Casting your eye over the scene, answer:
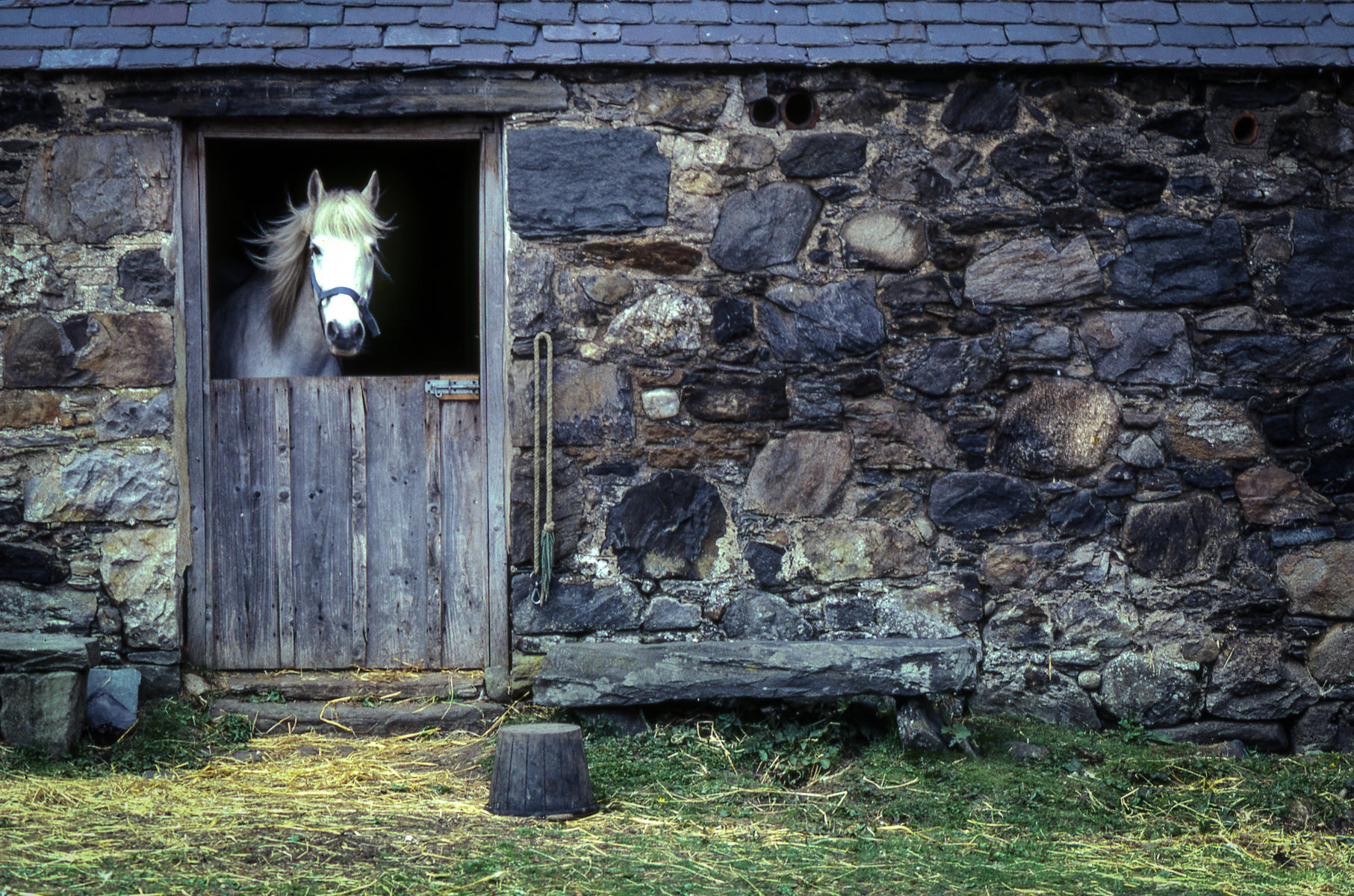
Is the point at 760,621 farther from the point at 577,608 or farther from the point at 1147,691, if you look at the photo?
the point at 1147,691

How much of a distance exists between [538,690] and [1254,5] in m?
4.12

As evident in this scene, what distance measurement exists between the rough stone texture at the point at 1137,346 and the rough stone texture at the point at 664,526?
5.68ft

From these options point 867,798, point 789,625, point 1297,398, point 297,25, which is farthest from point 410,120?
point 1297,398

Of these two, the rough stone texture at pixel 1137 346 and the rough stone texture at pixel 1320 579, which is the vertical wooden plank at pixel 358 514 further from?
the rough stone texture at pixel 1320 579

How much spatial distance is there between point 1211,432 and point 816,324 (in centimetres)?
172

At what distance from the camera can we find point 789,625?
16.1 ft

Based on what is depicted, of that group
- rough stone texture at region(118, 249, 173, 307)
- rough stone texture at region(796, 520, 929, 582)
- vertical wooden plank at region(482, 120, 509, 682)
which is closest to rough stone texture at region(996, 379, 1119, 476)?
rough stone texture at region(796, 520, 929, 582)

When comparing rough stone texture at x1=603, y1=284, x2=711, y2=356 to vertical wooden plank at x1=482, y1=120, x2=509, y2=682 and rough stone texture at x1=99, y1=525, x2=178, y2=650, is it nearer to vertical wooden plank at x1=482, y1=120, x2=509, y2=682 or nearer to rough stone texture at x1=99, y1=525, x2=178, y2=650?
vertical wooden plank at x1=482, y1=120, x2=509, y2=682

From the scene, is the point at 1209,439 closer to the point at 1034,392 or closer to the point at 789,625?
the point at 1034,392

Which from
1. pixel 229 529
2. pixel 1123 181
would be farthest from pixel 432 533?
pixel 1123 181

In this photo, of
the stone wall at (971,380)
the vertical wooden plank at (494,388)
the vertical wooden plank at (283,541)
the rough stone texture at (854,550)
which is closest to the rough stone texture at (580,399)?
the stone wall at (971,380)

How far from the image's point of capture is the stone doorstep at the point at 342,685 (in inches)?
195

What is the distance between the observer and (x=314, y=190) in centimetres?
520

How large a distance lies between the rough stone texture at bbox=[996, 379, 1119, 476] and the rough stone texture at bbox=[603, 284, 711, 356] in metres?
1.35
